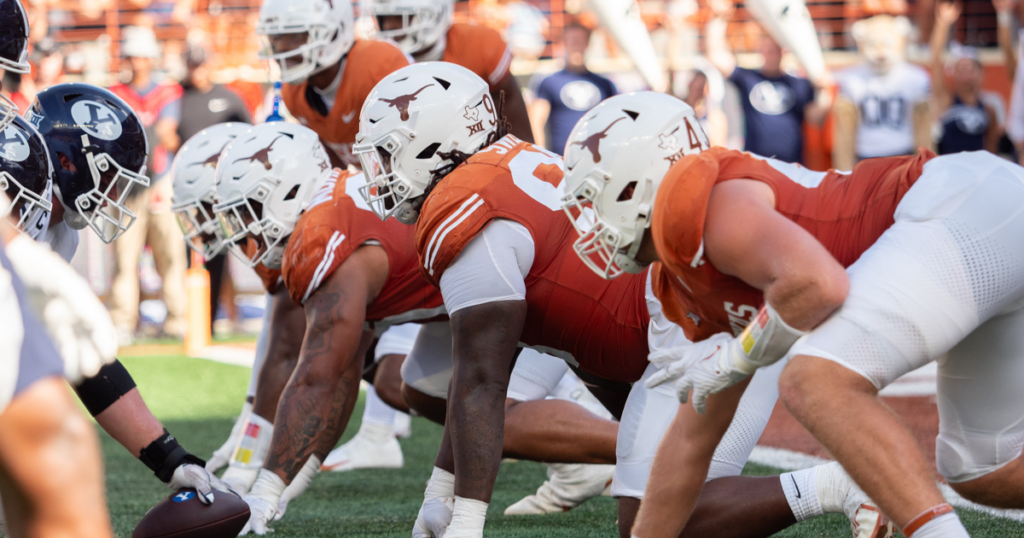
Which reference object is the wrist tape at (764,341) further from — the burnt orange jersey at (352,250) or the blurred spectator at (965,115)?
the blurred spectator at (965,115)

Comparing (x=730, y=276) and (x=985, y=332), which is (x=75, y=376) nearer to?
(x=730, y=276)

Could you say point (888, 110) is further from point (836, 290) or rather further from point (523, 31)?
point (836, 290)

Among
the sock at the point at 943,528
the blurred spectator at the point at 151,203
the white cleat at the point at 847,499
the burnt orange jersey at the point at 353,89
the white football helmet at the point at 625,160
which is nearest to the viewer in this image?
the sock at the point at 943,528

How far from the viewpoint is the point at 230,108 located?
28.5ft

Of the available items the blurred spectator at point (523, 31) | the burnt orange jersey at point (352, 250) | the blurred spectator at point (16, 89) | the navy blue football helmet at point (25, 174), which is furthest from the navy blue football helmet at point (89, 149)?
the blurred spectator at point (523, 31)

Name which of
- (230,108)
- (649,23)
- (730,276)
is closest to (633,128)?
(730,276)

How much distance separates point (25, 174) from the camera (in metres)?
2.80

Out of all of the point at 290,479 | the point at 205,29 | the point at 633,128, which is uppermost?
the point at 633,128

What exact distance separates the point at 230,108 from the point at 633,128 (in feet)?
22.5

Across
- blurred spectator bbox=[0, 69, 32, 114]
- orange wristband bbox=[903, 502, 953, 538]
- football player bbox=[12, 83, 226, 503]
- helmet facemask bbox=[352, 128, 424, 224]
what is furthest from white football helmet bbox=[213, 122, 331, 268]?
blurred spectator bbox=[0, 69, 32, 114]

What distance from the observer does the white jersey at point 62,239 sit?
10.7ft

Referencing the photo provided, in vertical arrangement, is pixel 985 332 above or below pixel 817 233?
below

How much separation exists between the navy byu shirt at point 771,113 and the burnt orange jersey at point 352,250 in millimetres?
4983

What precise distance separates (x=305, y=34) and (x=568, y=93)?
4.05 meters
